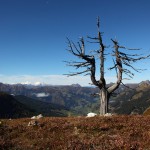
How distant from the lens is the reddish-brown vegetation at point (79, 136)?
13.0 m


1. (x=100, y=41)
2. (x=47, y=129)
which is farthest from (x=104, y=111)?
(x=47, y=129)

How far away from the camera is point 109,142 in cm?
1349

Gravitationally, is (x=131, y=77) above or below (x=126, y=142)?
above

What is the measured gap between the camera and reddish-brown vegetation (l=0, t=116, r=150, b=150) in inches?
510

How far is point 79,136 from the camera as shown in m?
15.6

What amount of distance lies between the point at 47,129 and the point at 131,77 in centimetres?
1731

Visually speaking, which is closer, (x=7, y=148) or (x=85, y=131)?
(x=7, y=148)

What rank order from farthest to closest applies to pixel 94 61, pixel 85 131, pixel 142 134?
pixel 94 61, pixel 85 131, pixel 142 134

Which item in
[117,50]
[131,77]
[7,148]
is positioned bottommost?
[7,148]

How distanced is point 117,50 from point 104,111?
22.9 ft

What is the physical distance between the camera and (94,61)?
1220 inches

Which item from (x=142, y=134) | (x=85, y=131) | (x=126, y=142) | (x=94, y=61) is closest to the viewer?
(x=126, y=142)

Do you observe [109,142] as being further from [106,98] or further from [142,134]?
[106,98]

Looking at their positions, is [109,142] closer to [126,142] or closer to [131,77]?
[126,142]
